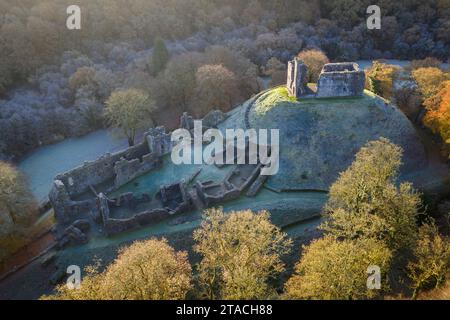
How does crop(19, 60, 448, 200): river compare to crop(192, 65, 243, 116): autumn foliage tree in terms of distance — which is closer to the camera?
crop(19, 60, 448, 200): river

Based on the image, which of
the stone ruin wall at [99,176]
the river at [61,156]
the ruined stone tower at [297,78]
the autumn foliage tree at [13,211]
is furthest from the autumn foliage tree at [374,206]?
the river at [61,156]

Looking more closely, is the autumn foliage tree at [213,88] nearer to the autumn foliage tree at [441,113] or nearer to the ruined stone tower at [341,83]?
the ruined stone tower at [341,83]

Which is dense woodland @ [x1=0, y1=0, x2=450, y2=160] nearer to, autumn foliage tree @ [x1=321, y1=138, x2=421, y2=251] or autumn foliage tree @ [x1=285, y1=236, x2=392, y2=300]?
autumn foliage tree @ [x1=321, y1=138, x2=421, y2=251]

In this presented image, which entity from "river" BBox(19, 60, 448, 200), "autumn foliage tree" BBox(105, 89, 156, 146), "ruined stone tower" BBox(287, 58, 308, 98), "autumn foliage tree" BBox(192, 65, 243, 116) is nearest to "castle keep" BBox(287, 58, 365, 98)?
"ruined stone tower" BBox(287, 58, 308, 98)

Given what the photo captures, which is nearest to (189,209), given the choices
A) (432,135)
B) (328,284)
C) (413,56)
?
(328,284)

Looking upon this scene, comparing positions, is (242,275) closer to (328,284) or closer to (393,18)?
(328,284)

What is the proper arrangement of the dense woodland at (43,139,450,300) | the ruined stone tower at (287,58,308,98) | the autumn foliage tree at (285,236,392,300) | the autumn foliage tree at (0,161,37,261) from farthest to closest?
the ruined stone tower at (287,58,308,98) < the autumn foliage tree at (0,161,37,261) < the dense woodland at (43,139,450,300) < the autumn foliage tree at (285,236,392,300)

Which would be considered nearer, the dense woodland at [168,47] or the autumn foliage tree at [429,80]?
the autumn foliage tree at [429,80]
